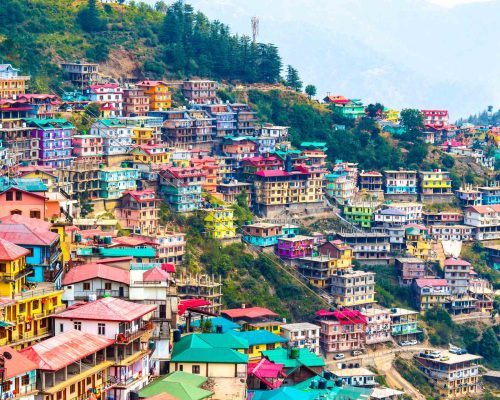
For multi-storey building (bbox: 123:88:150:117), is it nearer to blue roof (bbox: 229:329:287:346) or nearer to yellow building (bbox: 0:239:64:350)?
blue roof (bbox: 229:329:287:346)

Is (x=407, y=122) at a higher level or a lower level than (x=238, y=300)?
higher

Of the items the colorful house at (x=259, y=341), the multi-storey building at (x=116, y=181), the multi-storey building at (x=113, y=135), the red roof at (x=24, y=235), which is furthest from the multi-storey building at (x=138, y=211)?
the red roof at (x=24, y=235)

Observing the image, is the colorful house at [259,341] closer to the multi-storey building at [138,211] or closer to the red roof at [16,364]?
the multi-storey building at [138,211]

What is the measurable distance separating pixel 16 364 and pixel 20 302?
4229 millimetres

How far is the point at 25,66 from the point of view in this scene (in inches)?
3287

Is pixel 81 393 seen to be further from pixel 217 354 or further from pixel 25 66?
pixel 25 66

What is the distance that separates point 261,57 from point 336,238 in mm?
23717

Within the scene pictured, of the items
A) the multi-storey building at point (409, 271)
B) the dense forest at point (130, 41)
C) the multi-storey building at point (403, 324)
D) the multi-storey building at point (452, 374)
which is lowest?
the multi-storey building at point (452, 374)

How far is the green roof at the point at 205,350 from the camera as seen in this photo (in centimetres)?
4191

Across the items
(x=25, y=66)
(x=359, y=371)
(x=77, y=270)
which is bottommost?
(x=359, y=371)

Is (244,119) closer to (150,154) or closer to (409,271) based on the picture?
(150,154)

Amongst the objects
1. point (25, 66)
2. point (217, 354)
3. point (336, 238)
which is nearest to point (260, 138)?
point (336, 238)

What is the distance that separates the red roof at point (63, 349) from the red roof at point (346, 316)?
3437 cm

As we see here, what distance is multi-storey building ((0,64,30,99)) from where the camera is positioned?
76750 millimetres
